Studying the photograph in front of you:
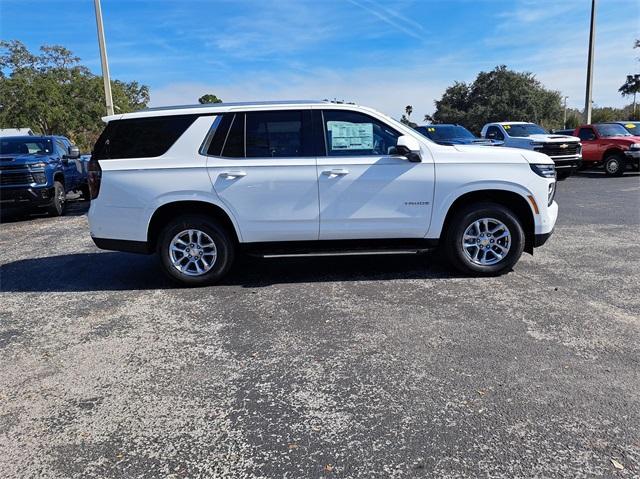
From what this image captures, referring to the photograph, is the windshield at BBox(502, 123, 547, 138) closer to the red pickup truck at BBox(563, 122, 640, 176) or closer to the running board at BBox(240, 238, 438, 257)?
the red pickup truck at BBox(563, 122, 640, 176)

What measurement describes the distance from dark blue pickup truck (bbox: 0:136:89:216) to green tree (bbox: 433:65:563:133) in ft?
188

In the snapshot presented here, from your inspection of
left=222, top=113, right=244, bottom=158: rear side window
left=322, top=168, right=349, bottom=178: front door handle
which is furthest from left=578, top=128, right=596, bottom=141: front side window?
left=222, top=113, right=244, bottom=158: rear side window

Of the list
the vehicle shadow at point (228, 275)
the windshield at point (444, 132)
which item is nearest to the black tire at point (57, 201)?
the vehicle shadow at point (228, 275)

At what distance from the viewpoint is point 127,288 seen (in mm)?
5875

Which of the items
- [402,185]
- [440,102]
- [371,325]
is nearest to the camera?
[371,325]

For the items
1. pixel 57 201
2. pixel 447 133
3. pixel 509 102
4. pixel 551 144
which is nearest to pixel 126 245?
pixel 57 201

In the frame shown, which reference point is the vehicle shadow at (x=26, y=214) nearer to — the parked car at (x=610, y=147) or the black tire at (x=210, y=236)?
the black tire at (x=210, y=236)

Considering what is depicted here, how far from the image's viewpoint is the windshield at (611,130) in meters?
18.2

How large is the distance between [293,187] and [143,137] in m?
1.73

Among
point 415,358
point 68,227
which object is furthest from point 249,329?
point 68,227

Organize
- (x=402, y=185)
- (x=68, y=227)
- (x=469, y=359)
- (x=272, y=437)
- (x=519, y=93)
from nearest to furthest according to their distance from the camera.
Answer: (x=272, y=437) → (x=469, y=359) → (x=402, y=185) → (x=68, y=227) → (x=519, y=93)

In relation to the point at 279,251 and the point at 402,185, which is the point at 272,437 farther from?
the point at 402,185

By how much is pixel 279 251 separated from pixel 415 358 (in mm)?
2335

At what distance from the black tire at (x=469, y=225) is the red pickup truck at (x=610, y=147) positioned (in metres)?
14.1
